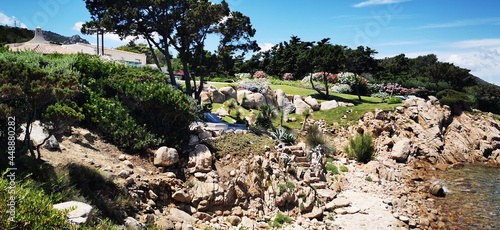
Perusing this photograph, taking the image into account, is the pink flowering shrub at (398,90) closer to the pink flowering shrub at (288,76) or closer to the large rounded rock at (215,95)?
the pink flowering shrub at (288,76)

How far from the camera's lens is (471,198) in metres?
17.4

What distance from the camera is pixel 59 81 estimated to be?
8.91 m

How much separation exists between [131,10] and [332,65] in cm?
2019

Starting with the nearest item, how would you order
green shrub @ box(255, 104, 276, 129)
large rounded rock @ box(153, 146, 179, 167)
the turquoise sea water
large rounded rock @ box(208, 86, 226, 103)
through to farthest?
large rounded rock @ box(153, 146, 179, 167) < the turquoise sea water < green shrub @ box(255, 104, 276, 129) < large rounded rock @ box(208, 86, 226, 103)

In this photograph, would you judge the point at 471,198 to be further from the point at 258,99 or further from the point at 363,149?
the point at 258,99

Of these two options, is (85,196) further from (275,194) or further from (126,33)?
(126,33)

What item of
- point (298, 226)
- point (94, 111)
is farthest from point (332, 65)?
point (94, 111)

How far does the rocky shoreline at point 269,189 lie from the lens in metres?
11.3

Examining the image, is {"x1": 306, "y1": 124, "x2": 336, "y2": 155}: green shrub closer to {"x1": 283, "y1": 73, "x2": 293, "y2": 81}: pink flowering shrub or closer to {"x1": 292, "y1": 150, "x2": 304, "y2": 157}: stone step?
{"x1": 292, "y1": 150, "x2": 304, "y2": 157}: stone step

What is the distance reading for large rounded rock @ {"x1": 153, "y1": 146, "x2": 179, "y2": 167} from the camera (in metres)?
12.6

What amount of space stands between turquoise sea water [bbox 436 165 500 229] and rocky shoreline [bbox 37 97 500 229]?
71 centimetres

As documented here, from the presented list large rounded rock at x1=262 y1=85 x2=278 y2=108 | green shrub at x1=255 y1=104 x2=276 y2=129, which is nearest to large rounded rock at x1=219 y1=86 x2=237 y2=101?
large rounded rock at x1=262 y1=85 x2=278 y2=108

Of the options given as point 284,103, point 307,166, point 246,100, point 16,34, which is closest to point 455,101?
point 284,103

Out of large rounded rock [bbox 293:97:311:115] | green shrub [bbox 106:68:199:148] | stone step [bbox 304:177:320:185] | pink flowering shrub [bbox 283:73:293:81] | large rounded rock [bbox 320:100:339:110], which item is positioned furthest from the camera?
pink flowering shrub [bbox 283:73:293:81]
